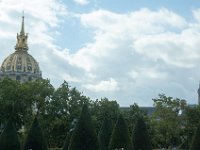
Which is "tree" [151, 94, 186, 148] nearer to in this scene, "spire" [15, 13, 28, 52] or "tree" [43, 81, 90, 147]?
"tree" [43, 81, 90, 147]

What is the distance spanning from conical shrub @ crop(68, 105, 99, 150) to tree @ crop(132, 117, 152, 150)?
22.4 ft

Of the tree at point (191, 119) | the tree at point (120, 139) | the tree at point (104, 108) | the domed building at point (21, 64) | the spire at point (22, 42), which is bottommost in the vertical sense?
the tree at point (120, 139)

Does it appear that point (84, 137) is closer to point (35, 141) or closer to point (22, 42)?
point (35, 141)

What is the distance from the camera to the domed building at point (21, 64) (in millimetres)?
186625

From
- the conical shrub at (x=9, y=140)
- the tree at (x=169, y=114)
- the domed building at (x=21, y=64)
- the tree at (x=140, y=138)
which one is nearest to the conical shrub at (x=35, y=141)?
the conical shrub at (x=9, y=140)

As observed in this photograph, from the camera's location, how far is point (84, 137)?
35000 millimetres

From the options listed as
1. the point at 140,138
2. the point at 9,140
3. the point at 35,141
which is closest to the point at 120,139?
the point at 140,138

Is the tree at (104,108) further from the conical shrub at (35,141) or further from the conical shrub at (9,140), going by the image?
the conical shrub at (9,140)

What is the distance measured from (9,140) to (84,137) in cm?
652

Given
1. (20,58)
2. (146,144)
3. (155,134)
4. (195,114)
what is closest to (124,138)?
(146,144)

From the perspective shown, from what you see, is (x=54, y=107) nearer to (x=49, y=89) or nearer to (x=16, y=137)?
(x=49, y=89)

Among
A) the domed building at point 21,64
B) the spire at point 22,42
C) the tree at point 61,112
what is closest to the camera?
the tree at point 61,112

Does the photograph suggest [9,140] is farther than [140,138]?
No

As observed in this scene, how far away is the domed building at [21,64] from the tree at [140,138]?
148m
